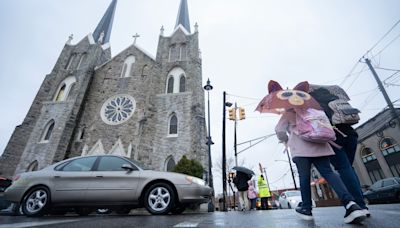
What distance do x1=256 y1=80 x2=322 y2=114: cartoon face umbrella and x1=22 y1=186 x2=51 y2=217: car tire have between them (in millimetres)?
5116

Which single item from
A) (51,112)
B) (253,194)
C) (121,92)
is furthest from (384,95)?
(51,112)

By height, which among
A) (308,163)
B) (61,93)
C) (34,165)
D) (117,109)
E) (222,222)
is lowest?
(222,222)

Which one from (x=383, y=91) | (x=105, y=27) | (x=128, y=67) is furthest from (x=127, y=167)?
(x=105, y=27)

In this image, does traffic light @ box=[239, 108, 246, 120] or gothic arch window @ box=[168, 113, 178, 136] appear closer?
traffic light @ box=[239, 108, 246, 120]

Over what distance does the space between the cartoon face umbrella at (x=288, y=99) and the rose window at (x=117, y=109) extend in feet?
53.2

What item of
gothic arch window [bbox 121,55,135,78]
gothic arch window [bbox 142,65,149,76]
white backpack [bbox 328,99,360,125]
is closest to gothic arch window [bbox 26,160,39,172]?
gothic arch window [bbox 121,55,135,78]

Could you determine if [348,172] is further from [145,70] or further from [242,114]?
[145,70]

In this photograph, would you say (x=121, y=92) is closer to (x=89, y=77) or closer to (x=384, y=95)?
(x=89, y=77)

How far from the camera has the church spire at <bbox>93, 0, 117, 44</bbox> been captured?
28763mm

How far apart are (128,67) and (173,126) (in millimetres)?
9433

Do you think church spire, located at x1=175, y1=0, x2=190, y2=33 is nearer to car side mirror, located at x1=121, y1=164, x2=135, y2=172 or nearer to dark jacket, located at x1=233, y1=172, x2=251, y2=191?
dark jacket, located at x1=233, y1=172, x2=251, y2=191

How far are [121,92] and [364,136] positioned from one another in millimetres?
24470

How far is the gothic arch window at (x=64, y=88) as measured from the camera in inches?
760

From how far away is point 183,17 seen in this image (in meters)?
28.4
